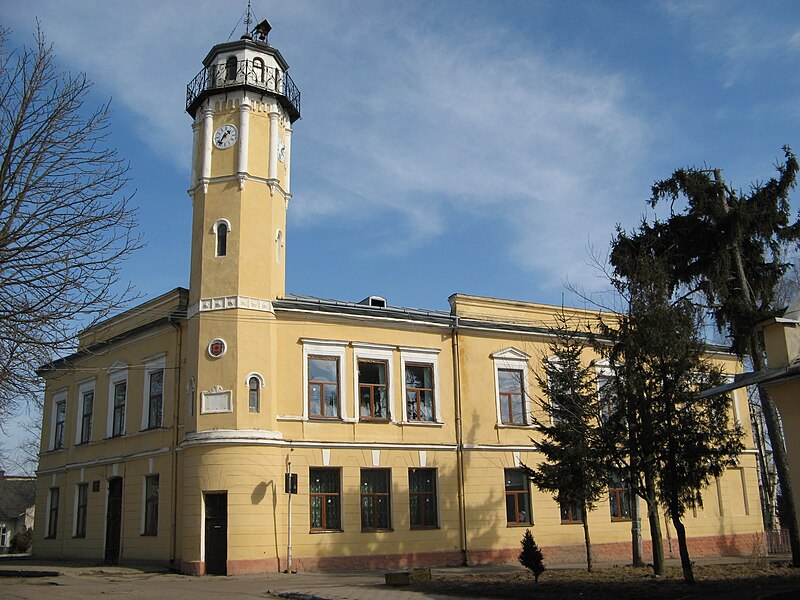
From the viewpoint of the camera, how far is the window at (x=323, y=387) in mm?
25500

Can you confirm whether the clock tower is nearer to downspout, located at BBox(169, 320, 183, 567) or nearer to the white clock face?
the white clock face

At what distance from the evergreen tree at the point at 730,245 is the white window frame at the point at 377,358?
8.49 m

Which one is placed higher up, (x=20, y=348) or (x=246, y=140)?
(x=246, y=140)

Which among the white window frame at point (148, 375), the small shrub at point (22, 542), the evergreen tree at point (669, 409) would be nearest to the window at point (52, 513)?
the white window frame at point (148, 375)

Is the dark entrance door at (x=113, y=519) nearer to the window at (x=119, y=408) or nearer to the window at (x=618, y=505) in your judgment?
the window at (x=119, y=408)

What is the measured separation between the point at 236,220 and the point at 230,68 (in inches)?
230

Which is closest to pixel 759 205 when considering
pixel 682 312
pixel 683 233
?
pixel 683 233

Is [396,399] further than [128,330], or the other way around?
[128,330]

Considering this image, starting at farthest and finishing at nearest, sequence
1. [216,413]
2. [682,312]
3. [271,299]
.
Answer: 1. [271,299]
2. [216,413]
3. [682,312]

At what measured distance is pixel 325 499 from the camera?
24859 mm

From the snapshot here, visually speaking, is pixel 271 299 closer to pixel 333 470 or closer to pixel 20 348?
pixel 333 470

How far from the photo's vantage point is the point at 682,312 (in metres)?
18.5

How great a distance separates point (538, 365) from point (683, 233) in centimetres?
721

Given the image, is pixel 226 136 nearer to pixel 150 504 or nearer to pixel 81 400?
pixel 150 504
